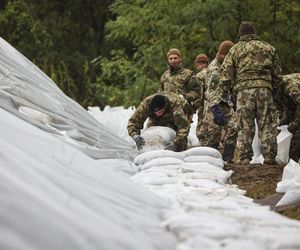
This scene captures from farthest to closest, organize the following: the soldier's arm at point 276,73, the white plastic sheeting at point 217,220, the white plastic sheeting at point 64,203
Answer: the soldier's arm at point 276,73
the white plastic sheeting at point 217,220
the white plastic sheeting at point 64,203

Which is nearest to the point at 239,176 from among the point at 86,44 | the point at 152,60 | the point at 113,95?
the point at 152,60

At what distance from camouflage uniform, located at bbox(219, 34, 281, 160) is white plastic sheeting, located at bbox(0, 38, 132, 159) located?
4.22ft

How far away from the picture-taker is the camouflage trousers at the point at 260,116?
719 cm

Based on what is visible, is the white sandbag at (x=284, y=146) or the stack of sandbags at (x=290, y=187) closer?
the stack of sandbags at (x=290, y=187)

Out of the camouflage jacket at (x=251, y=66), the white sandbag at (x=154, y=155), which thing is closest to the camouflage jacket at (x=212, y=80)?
the camouflage jacket at (x=251, y=66)

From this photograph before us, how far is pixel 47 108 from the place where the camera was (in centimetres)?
706

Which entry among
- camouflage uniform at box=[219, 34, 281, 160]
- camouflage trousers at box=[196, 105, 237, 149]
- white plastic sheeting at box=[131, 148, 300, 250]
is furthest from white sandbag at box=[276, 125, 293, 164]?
white plastic sheeting at box=[131, 148, 300, 250]

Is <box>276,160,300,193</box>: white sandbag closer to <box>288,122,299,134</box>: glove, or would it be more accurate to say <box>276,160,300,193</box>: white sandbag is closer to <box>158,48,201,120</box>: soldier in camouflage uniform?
<box>288,122,299,134</box>: glove

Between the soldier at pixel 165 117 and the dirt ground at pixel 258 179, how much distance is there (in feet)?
2.62

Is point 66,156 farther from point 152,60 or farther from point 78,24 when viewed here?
point 78,24

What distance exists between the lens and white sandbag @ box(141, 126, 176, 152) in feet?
25.1

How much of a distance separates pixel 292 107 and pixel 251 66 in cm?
74

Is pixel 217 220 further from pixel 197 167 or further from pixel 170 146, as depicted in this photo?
pixel 170 146

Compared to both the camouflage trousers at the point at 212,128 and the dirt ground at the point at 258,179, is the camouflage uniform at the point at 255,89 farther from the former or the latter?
the camouflage trousers at the point at 212,128
